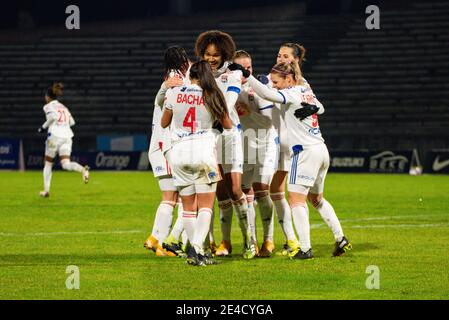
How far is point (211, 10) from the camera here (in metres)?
46.5

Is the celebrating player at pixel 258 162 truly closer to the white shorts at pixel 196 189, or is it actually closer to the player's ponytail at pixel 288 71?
the player's ponytail at pixel 288 71

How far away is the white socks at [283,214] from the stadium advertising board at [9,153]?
88.0ft

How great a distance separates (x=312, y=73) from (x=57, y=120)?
19.1m

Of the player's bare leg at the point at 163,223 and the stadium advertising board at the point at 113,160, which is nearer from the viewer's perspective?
the player's bare leg at the point at 163,223

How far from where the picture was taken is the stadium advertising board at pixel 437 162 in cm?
3306

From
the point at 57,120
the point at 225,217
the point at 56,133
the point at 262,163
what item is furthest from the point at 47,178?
the point at 262,163

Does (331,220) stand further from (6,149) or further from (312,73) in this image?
(312,73)

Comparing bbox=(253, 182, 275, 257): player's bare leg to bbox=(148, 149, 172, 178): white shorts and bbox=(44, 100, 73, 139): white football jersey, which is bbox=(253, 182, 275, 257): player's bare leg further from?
bbox=(44, 100, 73, 139): white football jersey

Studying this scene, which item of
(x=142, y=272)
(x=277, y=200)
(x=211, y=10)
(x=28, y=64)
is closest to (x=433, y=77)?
(x=211, y=10)

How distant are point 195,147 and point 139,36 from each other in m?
35.2

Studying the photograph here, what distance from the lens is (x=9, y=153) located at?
38188 millimetres

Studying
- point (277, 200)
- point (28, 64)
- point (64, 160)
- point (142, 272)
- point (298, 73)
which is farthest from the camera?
point (28, 64)

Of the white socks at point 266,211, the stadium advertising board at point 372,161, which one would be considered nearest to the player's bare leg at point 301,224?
the white socks at point 266,211
